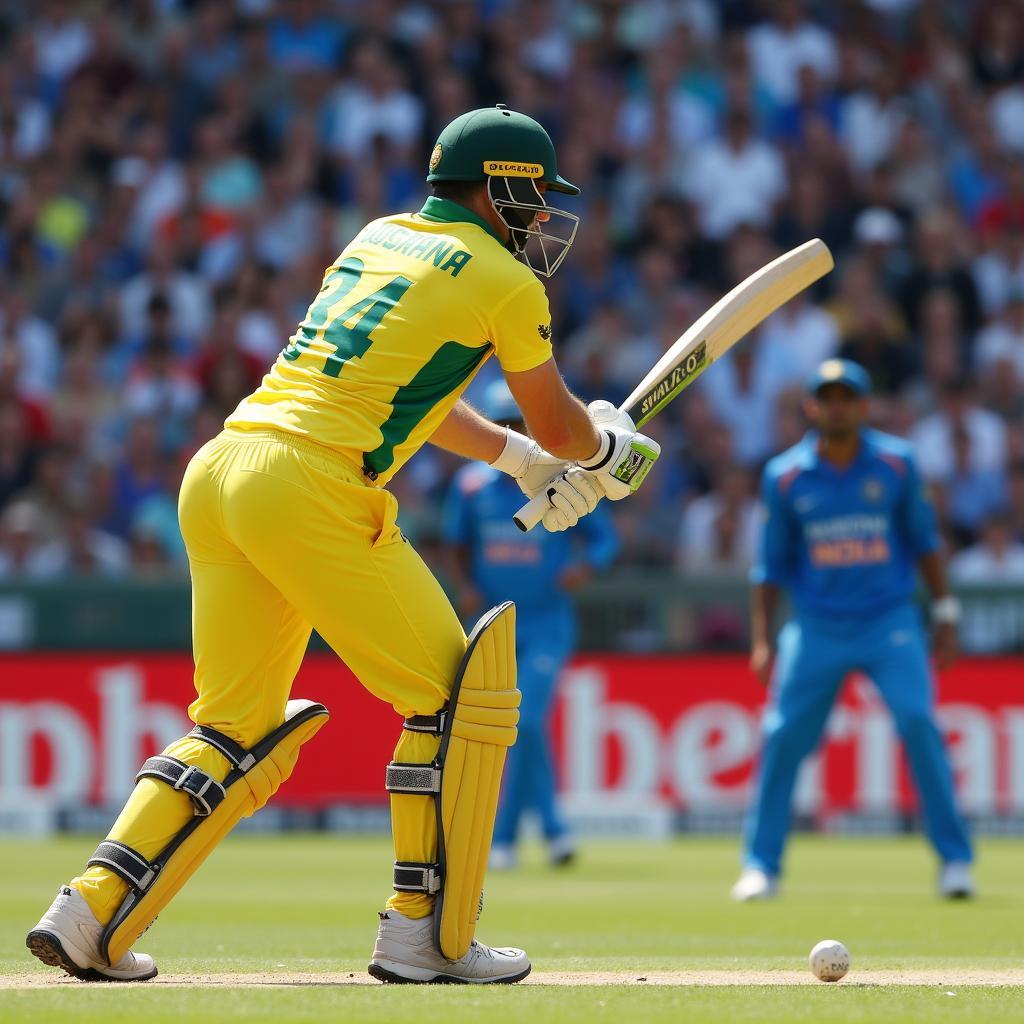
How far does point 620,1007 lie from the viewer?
478 centimetres

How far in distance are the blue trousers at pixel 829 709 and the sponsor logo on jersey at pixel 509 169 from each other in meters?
3.94

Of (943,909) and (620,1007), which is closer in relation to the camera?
(620,1007)

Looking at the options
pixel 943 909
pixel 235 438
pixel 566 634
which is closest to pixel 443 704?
pixel 235 438

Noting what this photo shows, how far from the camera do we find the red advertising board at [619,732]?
489 inches

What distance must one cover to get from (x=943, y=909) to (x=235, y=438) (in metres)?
4.31

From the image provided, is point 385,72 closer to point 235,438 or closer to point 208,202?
point 208,202

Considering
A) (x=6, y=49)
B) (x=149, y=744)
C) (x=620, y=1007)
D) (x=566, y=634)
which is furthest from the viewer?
(x=6, y=49)

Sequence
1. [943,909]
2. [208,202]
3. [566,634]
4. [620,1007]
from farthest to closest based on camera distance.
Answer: [208,202], [566,634], [943,909], [620,1007]

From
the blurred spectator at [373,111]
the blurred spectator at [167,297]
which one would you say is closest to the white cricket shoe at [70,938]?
the blurred spectator at [167,297]

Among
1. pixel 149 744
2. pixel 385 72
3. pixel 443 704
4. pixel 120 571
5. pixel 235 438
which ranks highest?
pixel 385 72

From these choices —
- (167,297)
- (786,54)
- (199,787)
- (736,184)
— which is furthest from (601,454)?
(786,54)

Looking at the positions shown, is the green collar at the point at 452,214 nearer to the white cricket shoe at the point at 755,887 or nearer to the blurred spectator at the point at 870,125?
the white cricket shoe at the point at 755,887

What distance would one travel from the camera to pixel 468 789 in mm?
5355

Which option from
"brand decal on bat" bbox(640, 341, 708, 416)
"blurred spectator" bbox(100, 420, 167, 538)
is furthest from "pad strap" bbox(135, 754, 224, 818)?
"blurred spectator" bbox(100, 420, 167, 538)
